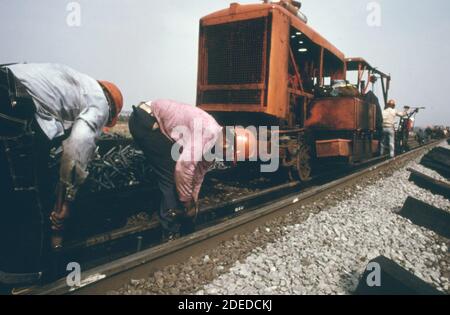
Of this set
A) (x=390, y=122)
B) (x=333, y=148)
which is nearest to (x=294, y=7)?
(x=333, y=148)

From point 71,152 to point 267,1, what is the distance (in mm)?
4707

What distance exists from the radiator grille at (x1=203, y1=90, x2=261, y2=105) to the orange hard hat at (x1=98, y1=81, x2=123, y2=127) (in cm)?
290

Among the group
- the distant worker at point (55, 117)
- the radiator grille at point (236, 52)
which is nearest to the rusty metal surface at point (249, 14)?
the radiator grille at point (236, 52)

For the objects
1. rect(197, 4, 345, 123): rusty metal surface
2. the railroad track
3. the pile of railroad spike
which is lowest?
the railroad track

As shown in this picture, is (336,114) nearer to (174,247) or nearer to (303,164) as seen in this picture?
(303,164)

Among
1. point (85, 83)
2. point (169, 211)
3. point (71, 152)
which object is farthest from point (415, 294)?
point (85, 83)

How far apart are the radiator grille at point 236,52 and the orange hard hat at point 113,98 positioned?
3.01 m

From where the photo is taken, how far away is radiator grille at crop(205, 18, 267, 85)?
5504mm

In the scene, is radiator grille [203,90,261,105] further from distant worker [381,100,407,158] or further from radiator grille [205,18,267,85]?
distant worker [381,100,407,158]

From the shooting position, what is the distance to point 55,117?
2.54 meters

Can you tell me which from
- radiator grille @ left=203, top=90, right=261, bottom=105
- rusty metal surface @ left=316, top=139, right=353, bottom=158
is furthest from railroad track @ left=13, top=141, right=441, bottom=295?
radiator grille @ left=203, top=90, right=261, bottom=105

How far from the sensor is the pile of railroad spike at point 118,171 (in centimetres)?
480

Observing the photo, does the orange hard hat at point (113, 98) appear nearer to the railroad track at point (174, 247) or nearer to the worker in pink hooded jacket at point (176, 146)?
the worker in pink hooded jacket at point (176, 146)

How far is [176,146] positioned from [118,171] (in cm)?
230
